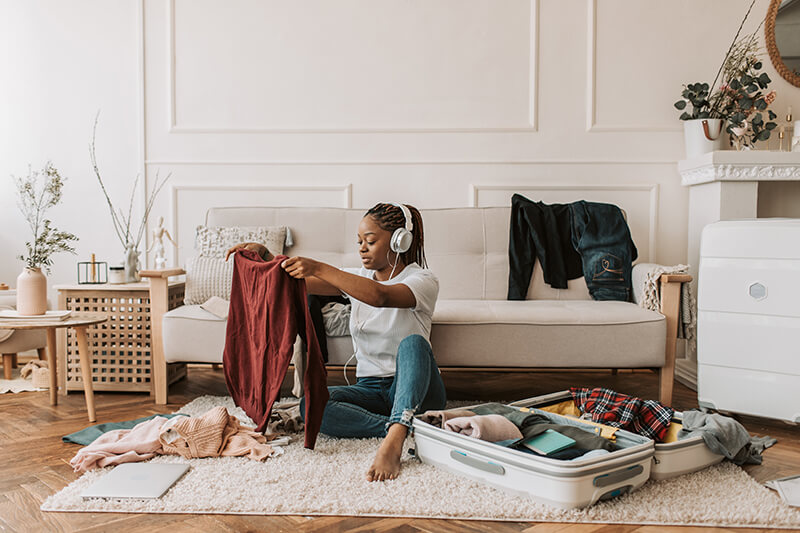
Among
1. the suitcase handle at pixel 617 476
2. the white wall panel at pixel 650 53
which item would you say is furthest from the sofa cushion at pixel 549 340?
the white wall panel at pixel 650 53

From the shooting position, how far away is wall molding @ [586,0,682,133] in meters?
3.69

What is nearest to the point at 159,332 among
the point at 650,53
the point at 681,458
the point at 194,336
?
the point at 194,336

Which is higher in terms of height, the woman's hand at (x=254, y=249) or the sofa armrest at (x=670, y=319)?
the woman's hand at (x=254, y=249)

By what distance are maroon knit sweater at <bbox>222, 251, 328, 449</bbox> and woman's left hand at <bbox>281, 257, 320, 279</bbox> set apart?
56 mm

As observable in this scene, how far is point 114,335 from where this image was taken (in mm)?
Answer: 3059

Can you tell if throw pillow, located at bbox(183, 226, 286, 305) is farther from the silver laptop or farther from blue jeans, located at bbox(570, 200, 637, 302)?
blue jeans, located at bbox(570, 200, 637, 302)

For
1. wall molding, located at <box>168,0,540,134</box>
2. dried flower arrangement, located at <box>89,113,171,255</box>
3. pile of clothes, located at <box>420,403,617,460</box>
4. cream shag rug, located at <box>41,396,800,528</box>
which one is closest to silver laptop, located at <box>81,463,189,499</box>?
cream shag rug, located at <box>41,396,800,528</box>

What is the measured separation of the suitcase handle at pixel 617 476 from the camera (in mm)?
1700

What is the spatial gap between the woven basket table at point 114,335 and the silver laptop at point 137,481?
110cm

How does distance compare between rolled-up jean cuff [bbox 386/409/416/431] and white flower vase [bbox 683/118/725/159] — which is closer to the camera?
rolled-up jean cuff [bbox 386/409/416/431]

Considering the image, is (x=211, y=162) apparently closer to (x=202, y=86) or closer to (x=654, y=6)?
(x=202, y=86)

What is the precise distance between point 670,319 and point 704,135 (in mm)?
1260

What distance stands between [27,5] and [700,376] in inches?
157

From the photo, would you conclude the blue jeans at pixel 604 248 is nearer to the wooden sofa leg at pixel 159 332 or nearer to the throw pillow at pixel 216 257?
the throw pillow at pixel 216 257
